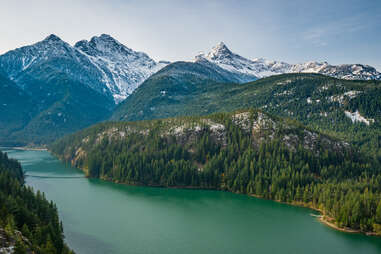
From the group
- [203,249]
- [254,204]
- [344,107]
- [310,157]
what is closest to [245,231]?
[203,249]

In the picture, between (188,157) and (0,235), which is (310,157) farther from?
(0,235)

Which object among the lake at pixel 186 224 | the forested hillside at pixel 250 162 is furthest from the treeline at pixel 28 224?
the forested hillside at pixel 250 162

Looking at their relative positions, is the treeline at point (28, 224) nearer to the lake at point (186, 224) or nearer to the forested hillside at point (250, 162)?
the lake at point (186, 224)

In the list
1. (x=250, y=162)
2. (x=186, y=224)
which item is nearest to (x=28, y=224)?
(x=186, y=224)

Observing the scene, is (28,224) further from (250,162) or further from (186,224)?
(250,162)

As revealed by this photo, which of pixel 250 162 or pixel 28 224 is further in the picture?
pixel 250 162

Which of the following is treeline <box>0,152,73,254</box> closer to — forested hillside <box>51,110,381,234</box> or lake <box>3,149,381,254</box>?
lake <box>3,149,381,254</box>
